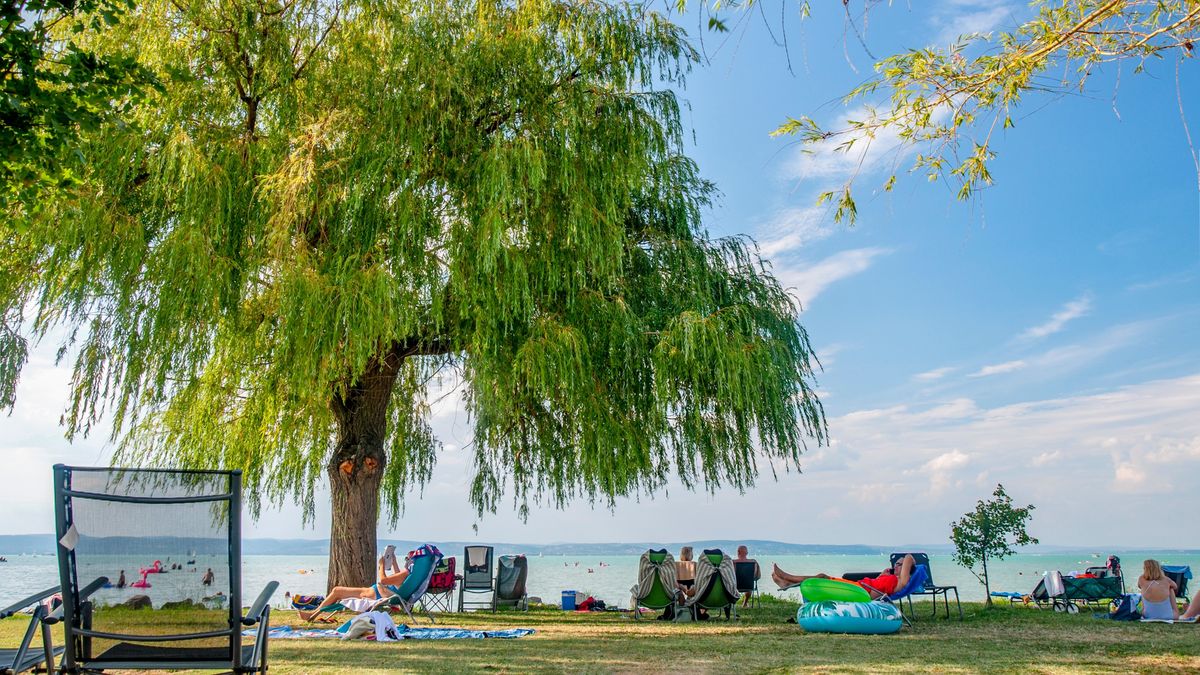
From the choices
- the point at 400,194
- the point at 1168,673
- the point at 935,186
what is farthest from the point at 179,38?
the point at 1168,673

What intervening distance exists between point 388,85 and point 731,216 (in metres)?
4.91

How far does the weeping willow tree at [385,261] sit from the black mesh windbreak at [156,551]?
A: 4.44 metres

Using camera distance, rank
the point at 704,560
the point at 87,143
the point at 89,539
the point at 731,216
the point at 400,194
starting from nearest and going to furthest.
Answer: the point at 89,539, the point at 87,143, the point at 400,194, the point at 704,560, the point at 731,216

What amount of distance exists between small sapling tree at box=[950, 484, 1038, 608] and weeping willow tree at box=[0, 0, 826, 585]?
4265 mm

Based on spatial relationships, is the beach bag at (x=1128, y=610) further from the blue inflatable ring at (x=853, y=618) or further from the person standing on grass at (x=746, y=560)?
the person standing on grass at (x=746, y=560)

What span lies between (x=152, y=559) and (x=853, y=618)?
6301 millimetres

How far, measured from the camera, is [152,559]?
363 cm

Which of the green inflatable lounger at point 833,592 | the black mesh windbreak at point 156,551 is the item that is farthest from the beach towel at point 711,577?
the black mesh windbreak at point 156,551

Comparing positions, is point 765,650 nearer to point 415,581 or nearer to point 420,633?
point 420,633

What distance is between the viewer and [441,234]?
8805 mm

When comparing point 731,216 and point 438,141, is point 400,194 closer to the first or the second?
point 438,141

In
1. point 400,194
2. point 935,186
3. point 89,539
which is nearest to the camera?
point 89,539

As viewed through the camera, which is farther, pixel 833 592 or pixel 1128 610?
pixel 1128 610

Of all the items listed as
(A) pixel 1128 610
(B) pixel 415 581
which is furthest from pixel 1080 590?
(B) pixel 415 581
